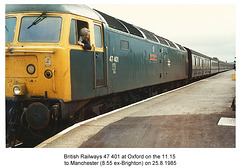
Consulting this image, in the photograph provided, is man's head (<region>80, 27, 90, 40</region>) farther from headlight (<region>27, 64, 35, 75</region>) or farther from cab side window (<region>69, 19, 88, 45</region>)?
headlight (<region>27, 64, 35, 75</region>)

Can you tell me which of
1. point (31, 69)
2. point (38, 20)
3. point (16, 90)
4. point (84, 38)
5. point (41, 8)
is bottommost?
point (16, 90)

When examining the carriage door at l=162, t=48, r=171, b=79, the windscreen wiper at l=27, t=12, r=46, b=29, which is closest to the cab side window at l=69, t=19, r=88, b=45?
the windscreen wiper at l=27, t=12, r=46, b=29

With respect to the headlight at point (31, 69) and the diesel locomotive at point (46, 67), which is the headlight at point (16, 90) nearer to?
the diesel locomotive at point (46, 67)

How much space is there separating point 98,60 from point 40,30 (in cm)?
175

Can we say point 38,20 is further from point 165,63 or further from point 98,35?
point 165,63

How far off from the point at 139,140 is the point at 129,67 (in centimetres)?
459

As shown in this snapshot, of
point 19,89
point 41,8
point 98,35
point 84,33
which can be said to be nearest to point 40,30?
point 41,8

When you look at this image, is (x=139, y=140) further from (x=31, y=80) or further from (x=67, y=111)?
(x=31, y=80)

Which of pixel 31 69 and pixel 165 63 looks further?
pixel 165 63

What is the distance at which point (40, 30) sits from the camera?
18.6 ft

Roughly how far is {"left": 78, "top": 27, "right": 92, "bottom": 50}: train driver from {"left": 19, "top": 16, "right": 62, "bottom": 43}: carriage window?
0.60m

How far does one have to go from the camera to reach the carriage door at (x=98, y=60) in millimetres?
6551

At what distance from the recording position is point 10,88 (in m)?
5.58

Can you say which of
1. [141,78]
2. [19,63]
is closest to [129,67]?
[141,78]
